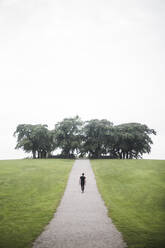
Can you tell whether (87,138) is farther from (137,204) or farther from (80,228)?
(80,228)

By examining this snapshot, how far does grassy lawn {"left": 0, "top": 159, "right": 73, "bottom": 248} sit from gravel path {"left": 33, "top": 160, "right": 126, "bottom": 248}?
2.39ft

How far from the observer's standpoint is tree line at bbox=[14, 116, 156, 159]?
2318 inches

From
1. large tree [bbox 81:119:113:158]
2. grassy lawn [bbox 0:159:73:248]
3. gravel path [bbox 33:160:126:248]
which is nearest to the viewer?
gravel path [bbox 33:160:126:248]

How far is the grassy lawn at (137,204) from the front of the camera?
34.2 ft

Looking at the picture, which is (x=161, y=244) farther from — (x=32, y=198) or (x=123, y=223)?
(x=32, y=198)

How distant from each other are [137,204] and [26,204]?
1017 cm

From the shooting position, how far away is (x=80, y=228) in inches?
436

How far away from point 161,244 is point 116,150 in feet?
182

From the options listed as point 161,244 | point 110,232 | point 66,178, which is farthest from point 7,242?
point 66,178

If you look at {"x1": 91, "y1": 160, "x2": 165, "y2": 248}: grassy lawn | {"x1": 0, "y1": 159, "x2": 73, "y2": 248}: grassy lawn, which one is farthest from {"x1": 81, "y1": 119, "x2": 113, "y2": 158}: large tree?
{"x1": 0, "y1": 159, "x2": 73, "y2": 248}: grassy lawn

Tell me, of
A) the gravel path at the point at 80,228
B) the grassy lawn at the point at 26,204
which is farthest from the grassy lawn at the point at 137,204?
the grassy lawn at the point at 26,204

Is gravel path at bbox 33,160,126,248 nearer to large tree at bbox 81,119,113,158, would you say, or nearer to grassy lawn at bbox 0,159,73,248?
grassy lawn at bbox 0,159,73,248

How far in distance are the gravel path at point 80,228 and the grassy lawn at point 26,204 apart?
727 mm

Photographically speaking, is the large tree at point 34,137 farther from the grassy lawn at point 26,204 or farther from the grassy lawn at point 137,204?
the grassy lawn at point 137,204
